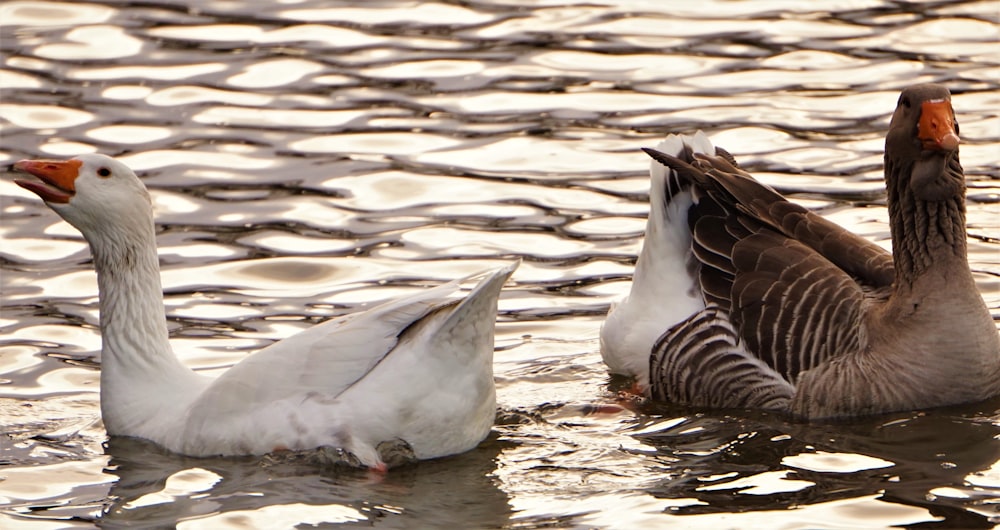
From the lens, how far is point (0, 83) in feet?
43.4

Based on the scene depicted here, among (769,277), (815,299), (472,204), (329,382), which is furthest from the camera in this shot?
(472,204)

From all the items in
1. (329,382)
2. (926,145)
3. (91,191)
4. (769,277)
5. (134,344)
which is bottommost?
(329,382)

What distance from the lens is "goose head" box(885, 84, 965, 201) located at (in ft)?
25.0

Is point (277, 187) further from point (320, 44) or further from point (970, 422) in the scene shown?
point (970, 422)

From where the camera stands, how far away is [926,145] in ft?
25.0

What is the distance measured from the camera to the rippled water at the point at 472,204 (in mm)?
6957

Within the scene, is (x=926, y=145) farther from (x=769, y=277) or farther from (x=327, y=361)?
(x=327, y=361)

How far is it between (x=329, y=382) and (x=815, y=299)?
2540 mm

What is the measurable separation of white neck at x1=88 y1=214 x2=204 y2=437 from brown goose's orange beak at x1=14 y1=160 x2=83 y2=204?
0.98 feet

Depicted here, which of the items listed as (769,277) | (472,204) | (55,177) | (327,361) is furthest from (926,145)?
(472,204)

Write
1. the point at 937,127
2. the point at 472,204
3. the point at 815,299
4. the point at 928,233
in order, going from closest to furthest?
the point at 937,127 < the point at 928,233 < the point at 815,299 < the point at 472,204

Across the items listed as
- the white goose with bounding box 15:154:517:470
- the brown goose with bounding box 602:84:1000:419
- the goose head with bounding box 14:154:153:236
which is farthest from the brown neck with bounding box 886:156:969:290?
the goose head with bounding box 14:154:153:236

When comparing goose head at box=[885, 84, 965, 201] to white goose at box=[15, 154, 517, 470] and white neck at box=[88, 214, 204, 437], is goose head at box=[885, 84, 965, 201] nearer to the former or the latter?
white goose at box=[15, 154, 517, 470]

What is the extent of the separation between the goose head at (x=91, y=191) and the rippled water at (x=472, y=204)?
108 cm
